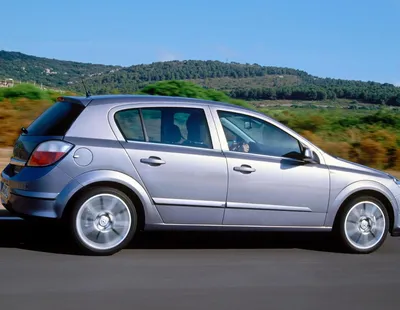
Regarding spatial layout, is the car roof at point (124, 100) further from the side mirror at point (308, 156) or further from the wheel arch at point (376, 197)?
the wheel arch at point (376, 197)

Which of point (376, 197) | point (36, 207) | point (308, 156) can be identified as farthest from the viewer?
point (376, 197)

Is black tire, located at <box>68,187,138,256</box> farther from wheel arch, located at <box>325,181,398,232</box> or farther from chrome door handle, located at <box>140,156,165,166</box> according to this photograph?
wheel arch, located at <box>325,181,398,232</box>

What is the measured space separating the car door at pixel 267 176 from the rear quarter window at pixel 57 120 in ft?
4.76

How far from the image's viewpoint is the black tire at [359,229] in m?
7.72

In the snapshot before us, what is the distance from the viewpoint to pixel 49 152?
6.91 metres

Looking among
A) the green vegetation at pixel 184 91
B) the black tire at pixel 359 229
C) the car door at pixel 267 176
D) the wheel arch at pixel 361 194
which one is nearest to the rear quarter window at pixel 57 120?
the car door at pixel 267 176

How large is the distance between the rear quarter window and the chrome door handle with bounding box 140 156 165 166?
2.64 feet

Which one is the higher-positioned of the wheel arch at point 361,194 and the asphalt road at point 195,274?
the wheel arch at point 361,194

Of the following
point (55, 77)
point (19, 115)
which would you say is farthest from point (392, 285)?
point (55, 77)

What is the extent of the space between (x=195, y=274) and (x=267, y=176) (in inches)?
55.0

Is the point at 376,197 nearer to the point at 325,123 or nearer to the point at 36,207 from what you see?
the point at 36,207

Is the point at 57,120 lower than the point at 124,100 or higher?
lower

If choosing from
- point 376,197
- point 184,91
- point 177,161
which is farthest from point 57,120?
point 184,91

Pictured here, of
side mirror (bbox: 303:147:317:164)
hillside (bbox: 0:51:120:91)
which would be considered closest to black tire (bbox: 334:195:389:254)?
side mirror (bbox: 303:147:317:164)
